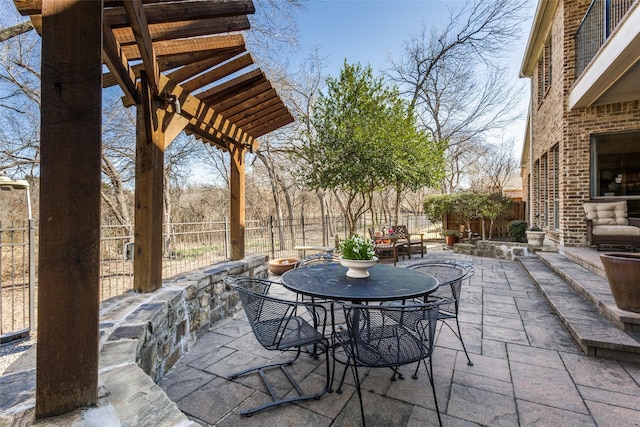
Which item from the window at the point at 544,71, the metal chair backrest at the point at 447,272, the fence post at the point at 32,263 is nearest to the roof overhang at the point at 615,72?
the window at the point at 544,71

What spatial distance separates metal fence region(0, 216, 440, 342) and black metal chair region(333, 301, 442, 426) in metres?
1.93

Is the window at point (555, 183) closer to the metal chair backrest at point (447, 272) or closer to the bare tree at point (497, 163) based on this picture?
the metal chair backrest at point (447, 272)

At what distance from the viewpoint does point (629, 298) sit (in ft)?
8.42

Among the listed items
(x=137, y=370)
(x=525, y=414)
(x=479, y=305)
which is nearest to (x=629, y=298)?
(x=479, y=305)

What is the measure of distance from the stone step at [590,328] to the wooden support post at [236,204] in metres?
3.59

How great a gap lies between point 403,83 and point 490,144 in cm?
502

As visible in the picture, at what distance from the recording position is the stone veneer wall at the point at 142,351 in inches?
44.7

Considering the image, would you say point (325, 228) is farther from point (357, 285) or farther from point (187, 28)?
point (187, 28)

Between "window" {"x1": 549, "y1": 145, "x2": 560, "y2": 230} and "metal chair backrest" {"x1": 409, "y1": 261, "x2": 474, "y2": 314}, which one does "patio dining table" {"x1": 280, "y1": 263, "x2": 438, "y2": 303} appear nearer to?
"metal chair backrest" {"x1": 409, "y1": 261, "x2": 474, "y2": 314}

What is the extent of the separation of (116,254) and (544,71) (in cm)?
957

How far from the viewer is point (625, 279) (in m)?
2.55

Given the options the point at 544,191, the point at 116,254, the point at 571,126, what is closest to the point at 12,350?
the point at 116,254

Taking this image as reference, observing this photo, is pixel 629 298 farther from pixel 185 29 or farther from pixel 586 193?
pixel 185 29

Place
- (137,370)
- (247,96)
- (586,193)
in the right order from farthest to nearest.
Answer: (586,193)
(247,96)
(137,370)
